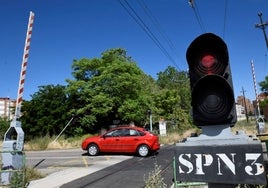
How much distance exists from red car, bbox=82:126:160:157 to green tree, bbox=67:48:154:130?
600 inches

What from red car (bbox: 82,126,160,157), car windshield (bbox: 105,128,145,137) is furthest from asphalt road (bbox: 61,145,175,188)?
car windshield (bbox: 105,128,145,137)

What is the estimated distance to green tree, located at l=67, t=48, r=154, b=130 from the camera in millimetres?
34188

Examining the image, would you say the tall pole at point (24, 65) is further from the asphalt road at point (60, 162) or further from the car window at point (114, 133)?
the car window at point (114, 133)

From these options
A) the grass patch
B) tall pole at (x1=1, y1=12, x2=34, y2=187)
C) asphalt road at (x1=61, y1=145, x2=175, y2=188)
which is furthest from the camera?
the grass patch

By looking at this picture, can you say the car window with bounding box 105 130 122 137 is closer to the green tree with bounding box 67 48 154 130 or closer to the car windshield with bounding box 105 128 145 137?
the car windshield with bounding box 105 128 145 137

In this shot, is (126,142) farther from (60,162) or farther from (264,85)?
(264,85)

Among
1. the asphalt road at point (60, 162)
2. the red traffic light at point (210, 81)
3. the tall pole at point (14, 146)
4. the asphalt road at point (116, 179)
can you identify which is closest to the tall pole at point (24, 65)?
the tall pole at point (14, 146)

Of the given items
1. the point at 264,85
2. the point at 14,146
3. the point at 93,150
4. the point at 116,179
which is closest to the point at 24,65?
the point at 14,146

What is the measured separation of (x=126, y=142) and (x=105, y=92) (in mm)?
17598

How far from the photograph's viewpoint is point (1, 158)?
29.2 feet

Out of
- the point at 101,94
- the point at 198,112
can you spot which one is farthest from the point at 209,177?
the point at 101,94

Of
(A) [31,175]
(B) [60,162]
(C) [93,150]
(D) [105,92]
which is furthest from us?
(D) [105,92]

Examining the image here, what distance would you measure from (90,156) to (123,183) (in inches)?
361

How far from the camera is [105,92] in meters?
35.2
